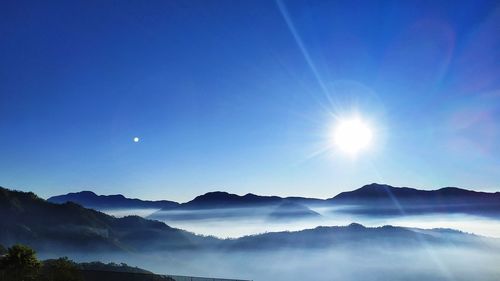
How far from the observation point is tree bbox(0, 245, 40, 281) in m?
61.1

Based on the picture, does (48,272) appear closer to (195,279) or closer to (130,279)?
(130,279)

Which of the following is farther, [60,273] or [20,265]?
[60,273]

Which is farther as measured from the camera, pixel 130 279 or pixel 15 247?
pixel 130 279

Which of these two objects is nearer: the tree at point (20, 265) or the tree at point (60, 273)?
the tree at point (20, 265)

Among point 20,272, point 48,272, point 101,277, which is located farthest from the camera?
point 101,277

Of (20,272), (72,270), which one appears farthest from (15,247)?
(72,270)

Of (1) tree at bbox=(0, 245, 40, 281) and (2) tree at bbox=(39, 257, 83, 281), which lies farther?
(2) tree at bbox=(39, 257, 83, 281)

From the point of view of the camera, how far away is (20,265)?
206 feet

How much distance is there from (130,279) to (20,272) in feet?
56.2

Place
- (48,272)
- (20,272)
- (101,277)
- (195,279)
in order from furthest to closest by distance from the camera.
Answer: (195,279) < (101,277) < (48,272) < (20,272)

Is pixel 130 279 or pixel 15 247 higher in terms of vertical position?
pixel 15 247

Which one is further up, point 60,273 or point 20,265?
point 20,265

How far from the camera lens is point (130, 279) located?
74.6 meters

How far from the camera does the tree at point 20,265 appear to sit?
61125mm
